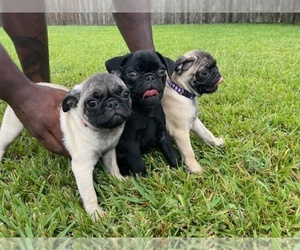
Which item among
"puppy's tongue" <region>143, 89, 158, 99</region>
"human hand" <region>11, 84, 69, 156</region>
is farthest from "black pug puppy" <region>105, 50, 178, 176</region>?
"human hand" <region>11, 84, 69, 156</region>

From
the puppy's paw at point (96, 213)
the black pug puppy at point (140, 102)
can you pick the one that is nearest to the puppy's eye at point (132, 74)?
the black pug puppy at point (140, 102)

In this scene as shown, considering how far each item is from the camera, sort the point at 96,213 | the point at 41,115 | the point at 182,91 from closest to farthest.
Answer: the point at 96,213, the point at 41,115, the point at 182,91

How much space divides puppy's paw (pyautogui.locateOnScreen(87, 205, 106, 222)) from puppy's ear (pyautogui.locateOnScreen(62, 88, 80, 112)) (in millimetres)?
553

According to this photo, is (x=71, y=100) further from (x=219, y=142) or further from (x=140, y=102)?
(x=219, y=142)

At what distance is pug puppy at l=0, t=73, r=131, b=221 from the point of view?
188 cm

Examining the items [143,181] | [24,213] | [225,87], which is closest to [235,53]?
[225,87]

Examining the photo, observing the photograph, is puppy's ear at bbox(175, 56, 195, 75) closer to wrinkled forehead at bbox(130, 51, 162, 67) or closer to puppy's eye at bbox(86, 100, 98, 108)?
wrinkled forehead at bbox(130, 51, 162, 67)

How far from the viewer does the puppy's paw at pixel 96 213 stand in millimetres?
1786

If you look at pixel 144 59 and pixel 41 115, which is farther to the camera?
pixel 144 59

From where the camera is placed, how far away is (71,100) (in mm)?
1984

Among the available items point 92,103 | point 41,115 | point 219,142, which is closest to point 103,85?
point 92,103

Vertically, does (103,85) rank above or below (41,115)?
above

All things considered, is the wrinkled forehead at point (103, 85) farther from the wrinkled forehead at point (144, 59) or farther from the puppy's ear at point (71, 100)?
the wrinkled forehead at point (144, 59)

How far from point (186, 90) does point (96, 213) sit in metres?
1.07
